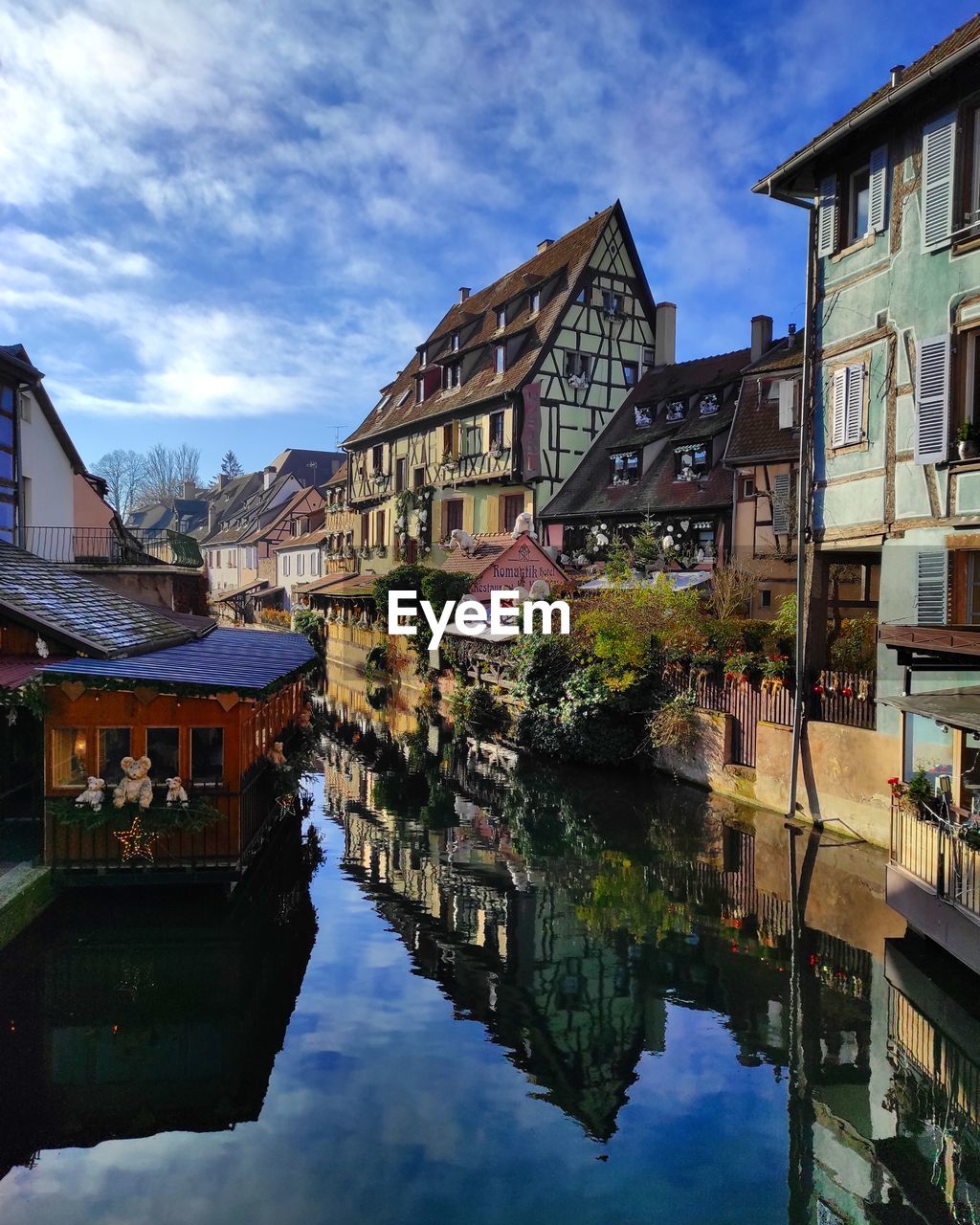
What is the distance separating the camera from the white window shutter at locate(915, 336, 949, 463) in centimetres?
1097

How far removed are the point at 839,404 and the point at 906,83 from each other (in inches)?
160

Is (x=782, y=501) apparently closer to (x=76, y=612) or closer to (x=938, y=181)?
(x=938, y=181)

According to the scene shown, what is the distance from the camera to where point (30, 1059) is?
681 cm

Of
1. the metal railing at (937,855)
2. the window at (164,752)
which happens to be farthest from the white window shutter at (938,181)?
the window at (164,752)

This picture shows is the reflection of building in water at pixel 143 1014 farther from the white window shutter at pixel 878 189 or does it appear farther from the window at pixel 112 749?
the white window shutter at pixel 878 189

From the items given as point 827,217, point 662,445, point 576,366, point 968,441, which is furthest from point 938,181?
point 576,366

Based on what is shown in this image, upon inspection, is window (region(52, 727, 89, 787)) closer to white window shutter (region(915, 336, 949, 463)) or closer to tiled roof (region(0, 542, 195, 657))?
tiled roof (region(0, 542, 195, 657))

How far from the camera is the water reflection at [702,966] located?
6.21 metres

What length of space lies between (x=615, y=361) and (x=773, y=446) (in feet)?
36.4

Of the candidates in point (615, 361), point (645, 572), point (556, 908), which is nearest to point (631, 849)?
point (556, 908)

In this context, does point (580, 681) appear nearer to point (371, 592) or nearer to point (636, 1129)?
point (636, 1129)

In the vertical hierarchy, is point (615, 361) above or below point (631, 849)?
above

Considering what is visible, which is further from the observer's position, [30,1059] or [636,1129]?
[30,1059]

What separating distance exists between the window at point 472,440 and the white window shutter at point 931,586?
65.9ft
